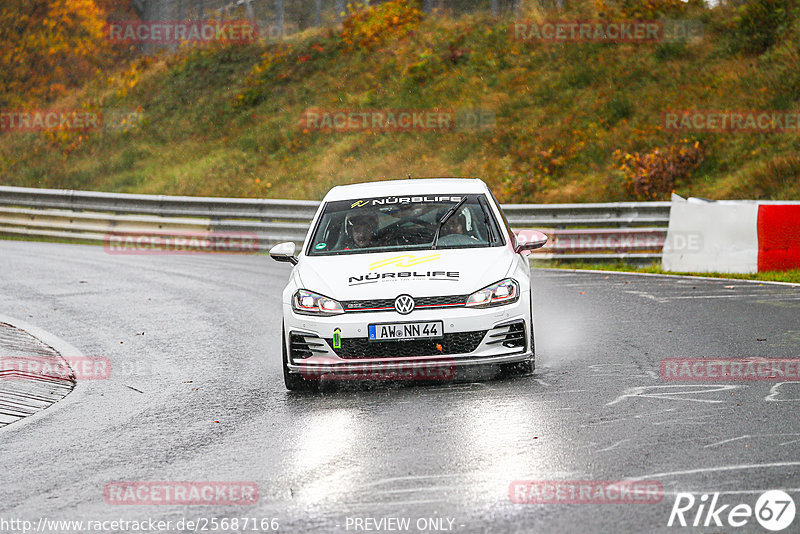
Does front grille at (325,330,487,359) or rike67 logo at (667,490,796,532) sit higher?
front grille at (325,330,487,359)

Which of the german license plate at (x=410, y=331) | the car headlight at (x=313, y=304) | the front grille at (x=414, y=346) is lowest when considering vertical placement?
the front grille at (x=414, y=346)

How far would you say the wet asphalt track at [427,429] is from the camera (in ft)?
17.9

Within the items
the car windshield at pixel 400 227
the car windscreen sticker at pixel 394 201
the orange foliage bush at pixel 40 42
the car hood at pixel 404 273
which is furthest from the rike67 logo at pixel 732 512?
the orange foliage bush at pixel 40 42

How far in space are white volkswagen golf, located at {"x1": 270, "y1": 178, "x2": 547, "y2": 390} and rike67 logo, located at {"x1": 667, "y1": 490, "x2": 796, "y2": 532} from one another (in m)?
3.05

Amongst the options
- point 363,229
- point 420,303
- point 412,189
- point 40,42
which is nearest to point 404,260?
point 420,303

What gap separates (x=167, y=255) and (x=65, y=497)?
651 inches

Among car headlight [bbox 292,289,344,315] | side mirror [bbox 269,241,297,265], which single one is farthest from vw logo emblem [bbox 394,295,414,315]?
side mirror [bbox 269,241,297,265]

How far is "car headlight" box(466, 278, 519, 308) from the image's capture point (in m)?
8.26

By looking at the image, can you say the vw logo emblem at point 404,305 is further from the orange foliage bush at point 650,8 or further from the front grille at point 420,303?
the orange foliage bush at point 650,8

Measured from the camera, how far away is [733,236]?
628 inches

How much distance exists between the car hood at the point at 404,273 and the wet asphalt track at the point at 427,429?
806 mm

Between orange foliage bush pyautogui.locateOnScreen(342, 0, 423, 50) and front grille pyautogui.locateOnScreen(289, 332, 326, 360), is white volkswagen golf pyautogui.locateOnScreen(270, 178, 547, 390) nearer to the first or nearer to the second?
front grille pyautogui.locateOnScreen(289, 332, 326, 360)

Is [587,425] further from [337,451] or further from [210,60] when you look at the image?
[210,60]

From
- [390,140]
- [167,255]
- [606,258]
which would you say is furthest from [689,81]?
[167,255]
